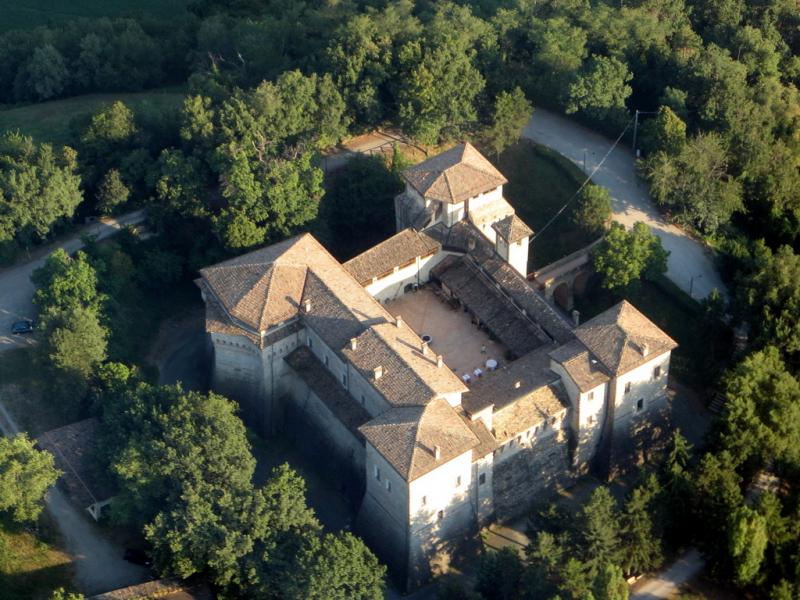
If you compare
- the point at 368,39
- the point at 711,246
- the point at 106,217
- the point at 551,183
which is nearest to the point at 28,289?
the point at 106,217

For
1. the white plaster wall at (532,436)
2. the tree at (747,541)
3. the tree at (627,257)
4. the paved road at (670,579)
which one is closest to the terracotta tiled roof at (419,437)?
the white plaster wall at (532,436)

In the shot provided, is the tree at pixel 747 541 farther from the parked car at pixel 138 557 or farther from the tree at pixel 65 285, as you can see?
the tree at pixel 65 285

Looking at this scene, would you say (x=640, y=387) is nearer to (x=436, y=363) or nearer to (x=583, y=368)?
(x=583, y=368)

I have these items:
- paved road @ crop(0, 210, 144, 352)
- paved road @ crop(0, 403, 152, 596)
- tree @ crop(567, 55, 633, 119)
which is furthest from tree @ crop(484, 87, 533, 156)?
paved road @ crop(0, 403, 152, 596)

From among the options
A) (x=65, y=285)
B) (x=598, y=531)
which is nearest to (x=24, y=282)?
(x=65, y=285)

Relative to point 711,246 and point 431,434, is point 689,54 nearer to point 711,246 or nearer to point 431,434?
point 711,246
